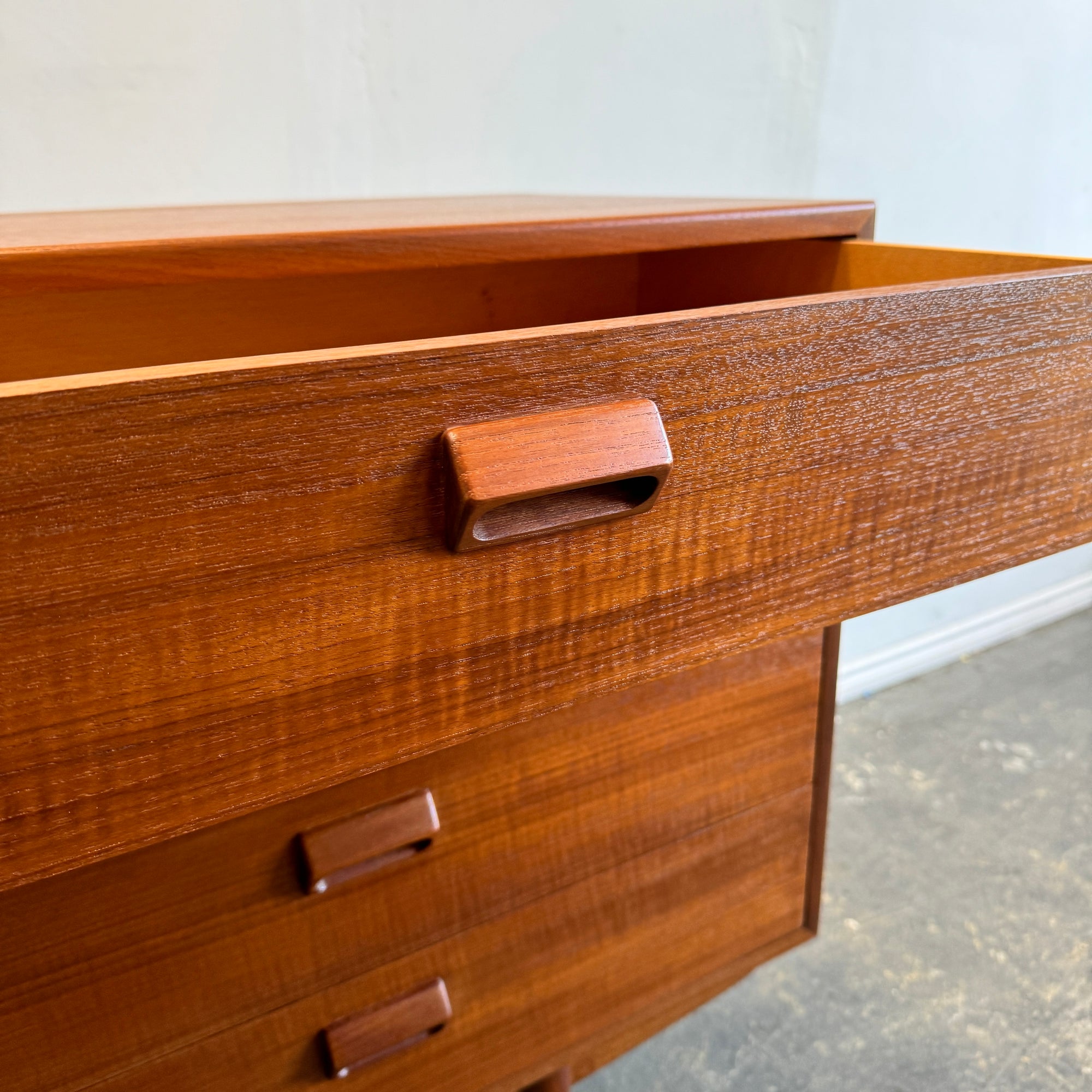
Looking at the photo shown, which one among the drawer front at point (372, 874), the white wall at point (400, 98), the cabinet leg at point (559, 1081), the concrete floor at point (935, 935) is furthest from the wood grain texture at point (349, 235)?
the concrete floor at point (935, 935)

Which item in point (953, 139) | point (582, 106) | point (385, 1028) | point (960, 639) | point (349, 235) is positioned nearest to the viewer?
point (349, 235)

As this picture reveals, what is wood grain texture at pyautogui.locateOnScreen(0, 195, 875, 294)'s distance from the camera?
1.51 ft

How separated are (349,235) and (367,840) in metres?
0.34

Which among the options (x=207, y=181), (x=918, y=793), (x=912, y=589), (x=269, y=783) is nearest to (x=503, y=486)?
(x=269, y=783)

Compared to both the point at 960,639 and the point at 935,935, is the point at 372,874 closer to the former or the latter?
the point at 935,935

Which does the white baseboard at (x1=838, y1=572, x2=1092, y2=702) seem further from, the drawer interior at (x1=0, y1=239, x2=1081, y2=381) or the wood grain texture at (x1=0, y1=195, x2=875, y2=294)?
the wood grain texture at (x1=0, y1=195, x2=875, y2=294)

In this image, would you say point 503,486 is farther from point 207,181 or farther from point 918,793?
point 918,793

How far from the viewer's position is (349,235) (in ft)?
1.64

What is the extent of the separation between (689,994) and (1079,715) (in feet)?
3.14

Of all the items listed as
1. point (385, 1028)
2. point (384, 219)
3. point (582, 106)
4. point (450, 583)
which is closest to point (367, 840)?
point (385, 1028)

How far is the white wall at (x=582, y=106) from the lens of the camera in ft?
2.74

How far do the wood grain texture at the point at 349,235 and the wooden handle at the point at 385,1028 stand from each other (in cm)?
46

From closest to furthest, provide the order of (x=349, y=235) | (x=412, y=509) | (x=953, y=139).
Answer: (x=412, y=509), (x=349, y=235), (x=953, y=139)

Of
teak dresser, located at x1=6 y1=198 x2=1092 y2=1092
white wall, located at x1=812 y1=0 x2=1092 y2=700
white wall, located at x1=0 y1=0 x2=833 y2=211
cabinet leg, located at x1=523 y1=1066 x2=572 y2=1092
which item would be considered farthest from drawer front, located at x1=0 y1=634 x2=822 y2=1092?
white wall, located at x1=812 y1=0 x2=1092 y2=700
